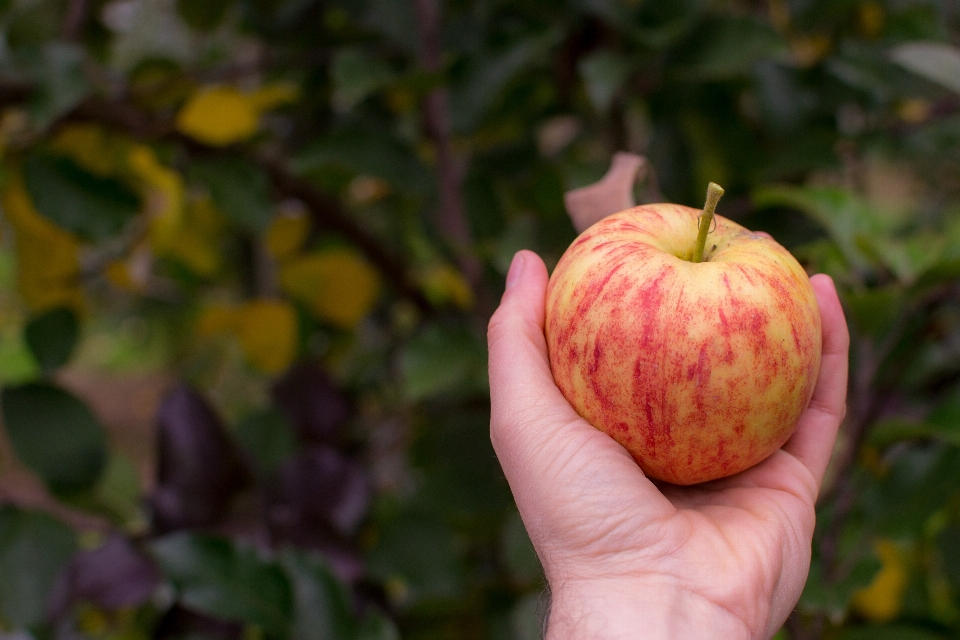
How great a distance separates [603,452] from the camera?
627mm

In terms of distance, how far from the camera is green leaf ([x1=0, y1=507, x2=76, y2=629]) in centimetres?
91

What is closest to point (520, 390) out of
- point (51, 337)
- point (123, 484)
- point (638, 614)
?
point (638, 614)

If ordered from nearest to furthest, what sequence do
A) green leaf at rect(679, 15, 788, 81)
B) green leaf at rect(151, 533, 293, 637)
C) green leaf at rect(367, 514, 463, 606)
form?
green leaf at rect(151, 533, 293, 637) < green leaf at rect(679, 15, 788, 81) < green leaf at rect(367, 514, 463, 606)

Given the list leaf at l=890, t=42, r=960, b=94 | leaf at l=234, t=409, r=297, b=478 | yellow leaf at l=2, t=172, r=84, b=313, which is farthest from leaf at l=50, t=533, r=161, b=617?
leaf at l=890, t=42, r=960, b=94

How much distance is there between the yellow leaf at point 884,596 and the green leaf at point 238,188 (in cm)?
104

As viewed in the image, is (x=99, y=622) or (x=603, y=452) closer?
(x=603, y=452)

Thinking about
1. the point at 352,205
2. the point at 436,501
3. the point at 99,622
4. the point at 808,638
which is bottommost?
the point at 99,622

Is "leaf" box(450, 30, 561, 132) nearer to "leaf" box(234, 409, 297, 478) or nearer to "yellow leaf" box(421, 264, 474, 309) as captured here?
"yellow leaf" box(421, 264, 474, 309)

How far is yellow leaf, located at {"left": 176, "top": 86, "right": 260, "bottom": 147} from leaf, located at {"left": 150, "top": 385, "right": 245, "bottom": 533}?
0.38 m

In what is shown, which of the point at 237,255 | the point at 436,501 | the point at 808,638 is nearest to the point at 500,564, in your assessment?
the point at 436,501

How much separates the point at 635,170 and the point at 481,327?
45 cm

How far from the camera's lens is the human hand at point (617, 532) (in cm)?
59

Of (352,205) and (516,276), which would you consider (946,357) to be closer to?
(516,276)

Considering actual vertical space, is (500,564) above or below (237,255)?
below
